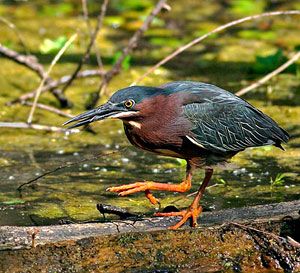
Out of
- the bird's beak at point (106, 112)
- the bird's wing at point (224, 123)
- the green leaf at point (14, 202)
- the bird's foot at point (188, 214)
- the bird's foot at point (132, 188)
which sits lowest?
the green leaf at point (14, 202)

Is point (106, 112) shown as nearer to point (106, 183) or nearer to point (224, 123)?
point (224, 123)

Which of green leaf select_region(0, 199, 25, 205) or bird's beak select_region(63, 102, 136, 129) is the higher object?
bird's beak select_region(63, 102, 136, 129)

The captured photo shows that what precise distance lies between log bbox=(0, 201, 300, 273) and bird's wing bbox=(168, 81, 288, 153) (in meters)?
0.53

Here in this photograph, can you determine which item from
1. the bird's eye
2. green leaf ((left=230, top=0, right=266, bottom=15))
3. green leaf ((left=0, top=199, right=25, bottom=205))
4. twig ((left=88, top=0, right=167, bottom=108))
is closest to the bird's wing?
the bird's eye

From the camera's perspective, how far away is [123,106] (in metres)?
4.95

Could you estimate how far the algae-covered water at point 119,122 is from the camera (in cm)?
604

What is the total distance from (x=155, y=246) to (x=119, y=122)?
3467 mm

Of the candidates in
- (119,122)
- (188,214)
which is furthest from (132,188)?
(119,122)

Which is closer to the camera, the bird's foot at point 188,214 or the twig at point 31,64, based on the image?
the bird's foot at point 188,214

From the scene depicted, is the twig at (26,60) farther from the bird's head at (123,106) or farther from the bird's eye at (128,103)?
the bird's eye at (128,103)

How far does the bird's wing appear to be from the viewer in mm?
5156

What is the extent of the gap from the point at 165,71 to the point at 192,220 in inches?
173

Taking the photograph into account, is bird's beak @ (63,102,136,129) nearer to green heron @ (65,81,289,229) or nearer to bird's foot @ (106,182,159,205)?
green heron @ (65,81,289,229)

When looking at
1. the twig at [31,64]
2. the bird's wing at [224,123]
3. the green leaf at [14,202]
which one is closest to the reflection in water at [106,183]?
the green leaf at [14,202]
